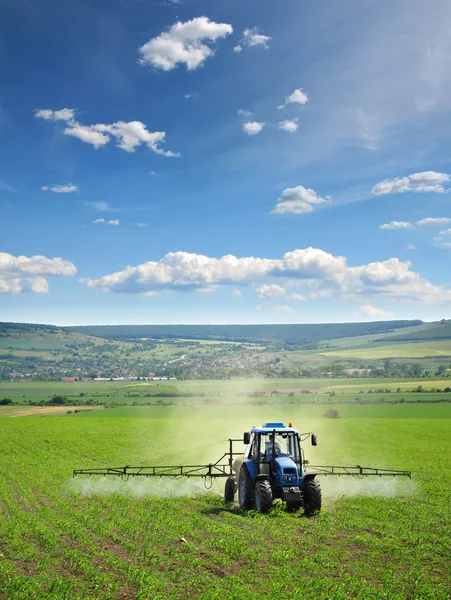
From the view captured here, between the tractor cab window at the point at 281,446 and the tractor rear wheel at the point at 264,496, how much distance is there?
1777 mm

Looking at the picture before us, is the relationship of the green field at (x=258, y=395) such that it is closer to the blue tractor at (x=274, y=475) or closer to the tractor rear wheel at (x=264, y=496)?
the blue tractor at (x=274, y=475)

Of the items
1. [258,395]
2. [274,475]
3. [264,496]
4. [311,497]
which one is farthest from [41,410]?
[311,497]

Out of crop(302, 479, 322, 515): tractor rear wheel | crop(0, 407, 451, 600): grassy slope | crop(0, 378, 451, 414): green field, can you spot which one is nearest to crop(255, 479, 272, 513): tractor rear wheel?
crop(0, 407, 451, 600): grassy slope

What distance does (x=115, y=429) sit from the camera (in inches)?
2805

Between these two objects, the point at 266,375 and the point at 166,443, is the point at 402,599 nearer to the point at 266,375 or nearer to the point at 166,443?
the point at 166,443

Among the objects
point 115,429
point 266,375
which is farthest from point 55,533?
point 266,375

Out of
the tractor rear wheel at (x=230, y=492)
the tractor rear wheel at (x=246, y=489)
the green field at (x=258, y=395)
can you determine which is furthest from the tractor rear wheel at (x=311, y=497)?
the green field at (x=258, y=395)

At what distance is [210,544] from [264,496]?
429 cm

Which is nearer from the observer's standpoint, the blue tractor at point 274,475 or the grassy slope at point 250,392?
the blue tractor at point 274,475

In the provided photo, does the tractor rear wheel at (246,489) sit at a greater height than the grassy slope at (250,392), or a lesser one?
greater

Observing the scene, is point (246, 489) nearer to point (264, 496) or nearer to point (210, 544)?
point (264, 496)

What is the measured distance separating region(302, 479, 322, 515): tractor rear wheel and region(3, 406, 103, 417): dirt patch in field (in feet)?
273

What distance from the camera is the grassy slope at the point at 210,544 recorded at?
13312 mm

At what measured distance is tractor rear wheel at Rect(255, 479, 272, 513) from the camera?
68.0 ft
